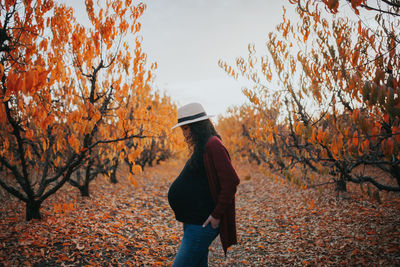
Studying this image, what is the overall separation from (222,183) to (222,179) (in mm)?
34

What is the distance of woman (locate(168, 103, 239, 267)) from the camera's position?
1.90 metres

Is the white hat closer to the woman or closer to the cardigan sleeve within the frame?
the woman

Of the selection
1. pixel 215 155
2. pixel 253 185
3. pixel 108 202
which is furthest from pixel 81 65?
pixel 253 185

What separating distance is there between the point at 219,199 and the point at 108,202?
6.47m

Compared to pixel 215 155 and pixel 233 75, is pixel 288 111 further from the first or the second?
pixel 215 155

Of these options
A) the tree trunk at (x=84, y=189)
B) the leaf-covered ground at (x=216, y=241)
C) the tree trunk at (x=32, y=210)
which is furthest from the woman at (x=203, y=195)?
the tree trunk at (x=84, y=189)

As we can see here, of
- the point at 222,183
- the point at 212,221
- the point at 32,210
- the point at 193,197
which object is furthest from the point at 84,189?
the point at 222,183

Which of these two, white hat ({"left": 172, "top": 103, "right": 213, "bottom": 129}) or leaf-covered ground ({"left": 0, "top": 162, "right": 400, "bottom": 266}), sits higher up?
white hat ({"left": 172, "top": 103, "right": 213, "bottom": 129})

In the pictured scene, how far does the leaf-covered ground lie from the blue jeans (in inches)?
96.2

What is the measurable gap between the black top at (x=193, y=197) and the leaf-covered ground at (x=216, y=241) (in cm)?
253

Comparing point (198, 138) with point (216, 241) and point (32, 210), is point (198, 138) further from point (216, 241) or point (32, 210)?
point (32, 210)

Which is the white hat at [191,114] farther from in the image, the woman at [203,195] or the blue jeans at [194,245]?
the blue jeans at [194,245]

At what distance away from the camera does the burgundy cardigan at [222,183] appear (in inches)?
73.6

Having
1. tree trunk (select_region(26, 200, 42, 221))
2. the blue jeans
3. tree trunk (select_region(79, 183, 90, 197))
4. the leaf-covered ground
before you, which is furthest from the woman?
tree trunk (select_region(79, 183, 90, 197))
